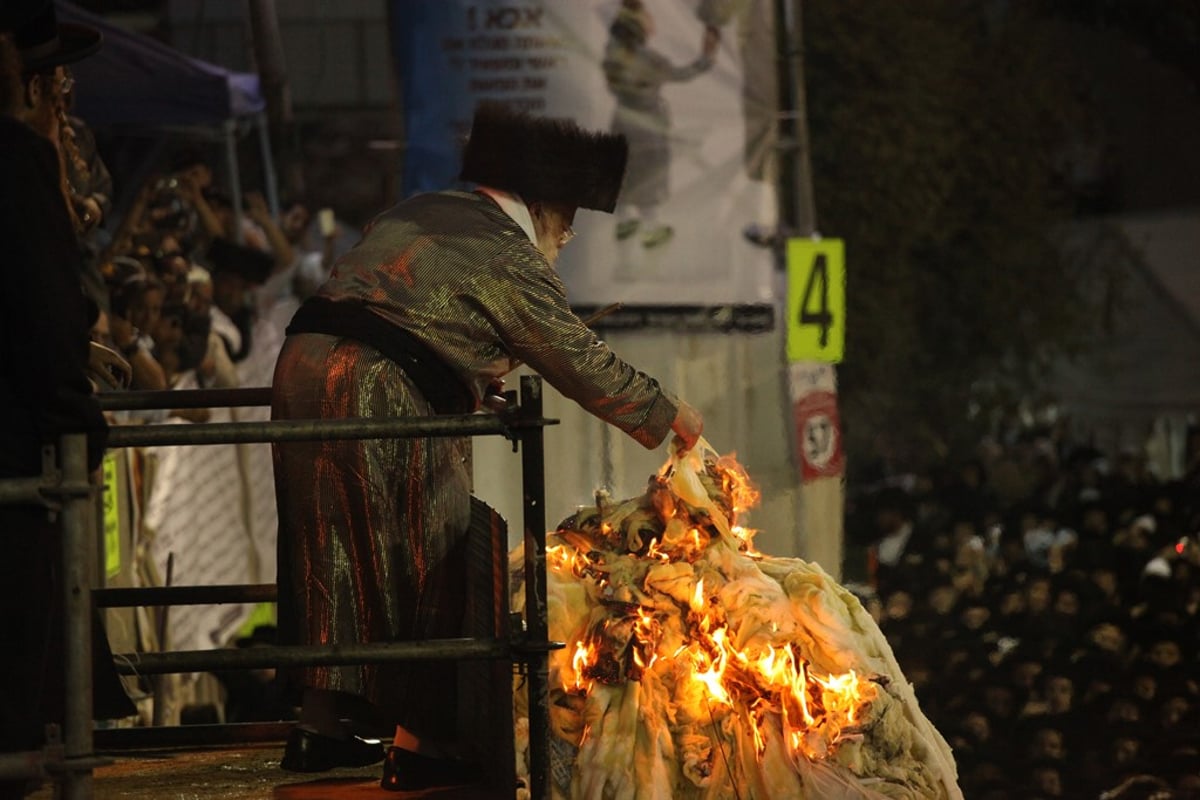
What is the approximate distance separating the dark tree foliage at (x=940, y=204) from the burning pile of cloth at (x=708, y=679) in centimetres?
1332

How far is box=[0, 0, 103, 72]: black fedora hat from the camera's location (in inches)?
151

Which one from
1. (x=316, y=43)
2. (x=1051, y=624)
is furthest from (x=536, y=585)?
(x=316, y=43)

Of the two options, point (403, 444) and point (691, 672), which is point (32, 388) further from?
A: point (691, 672)

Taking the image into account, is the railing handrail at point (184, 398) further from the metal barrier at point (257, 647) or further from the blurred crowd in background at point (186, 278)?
the blurred crowd in background at point (186, 278)

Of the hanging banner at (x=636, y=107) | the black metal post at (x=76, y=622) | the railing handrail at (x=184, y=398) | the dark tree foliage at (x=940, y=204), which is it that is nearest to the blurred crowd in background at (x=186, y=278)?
the hanging banner at (x=636, y=107)

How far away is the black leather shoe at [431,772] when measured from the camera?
484 cm

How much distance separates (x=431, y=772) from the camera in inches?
191

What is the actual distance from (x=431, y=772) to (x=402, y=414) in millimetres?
891

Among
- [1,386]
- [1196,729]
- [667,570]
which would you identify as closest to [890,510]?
[1196,729]

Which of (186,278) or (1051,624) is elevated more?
(186,278)

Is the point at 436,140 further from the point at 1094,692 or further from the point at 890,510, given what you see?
the point at 890,510

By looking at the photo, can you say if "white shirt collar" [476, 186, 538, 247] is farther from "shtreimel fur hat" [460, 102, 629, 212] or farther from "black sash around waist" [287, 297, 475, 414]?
"black sash around waist" [287, 297, 475, 414]

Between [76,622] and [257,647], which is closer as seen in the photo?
[76,622]

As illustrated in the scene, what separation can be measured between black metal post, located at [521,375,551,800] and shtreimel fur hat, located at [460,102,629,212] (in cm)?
125
